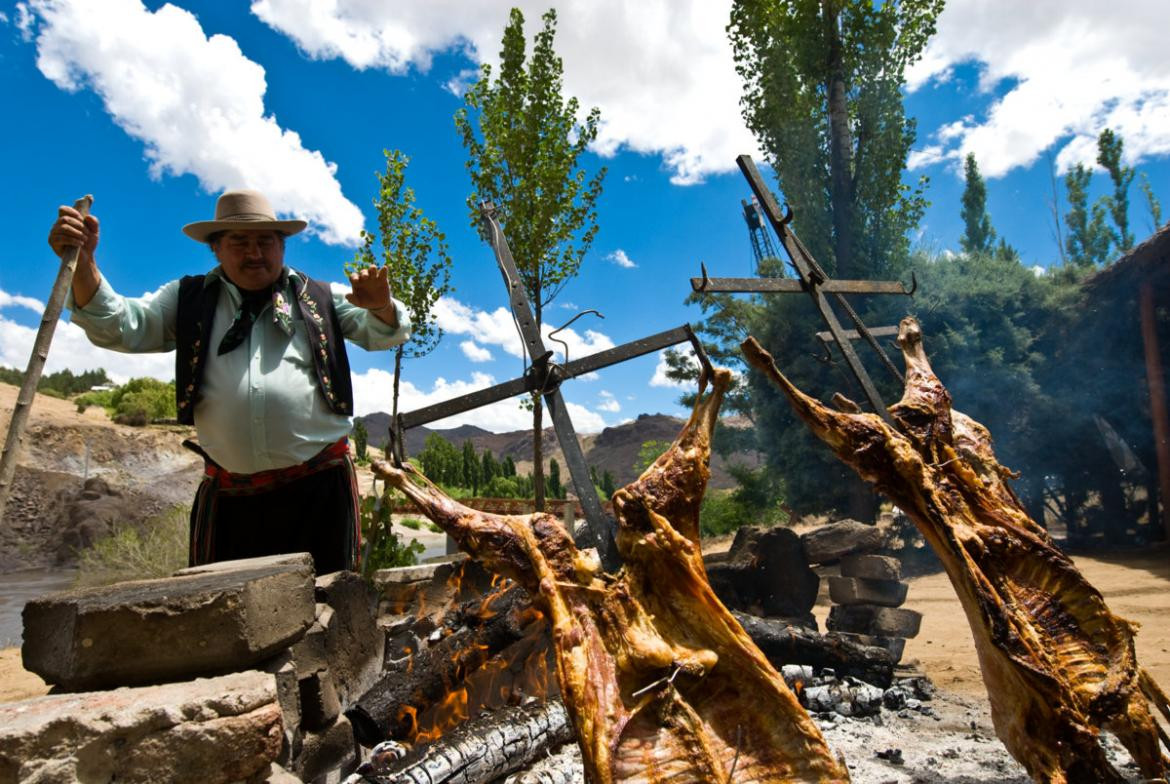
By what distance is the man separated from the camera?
9.66ft

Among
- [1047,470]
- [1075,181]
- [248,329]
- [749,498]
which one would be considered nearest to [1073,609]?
[248,329]

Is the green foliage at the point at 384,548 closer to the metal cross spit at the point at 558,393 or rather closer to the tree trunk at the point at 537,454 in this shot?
the tree trunk at the point at 537,454

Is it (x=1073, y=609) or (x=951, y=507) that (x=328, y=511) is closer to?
(x=951, y=507)

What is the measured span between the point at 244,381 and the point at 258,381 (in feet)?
0.20

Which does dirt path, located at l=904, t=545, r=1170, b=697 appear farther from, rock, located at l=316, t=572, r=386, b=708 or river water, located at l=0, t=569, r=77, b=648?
river water, located at l=0, t=569, r=77, b=648

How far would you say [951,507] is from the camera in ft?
8.17

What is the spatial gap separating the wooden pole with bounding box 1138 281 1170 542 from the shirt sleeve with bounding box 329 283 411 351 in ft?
41.2

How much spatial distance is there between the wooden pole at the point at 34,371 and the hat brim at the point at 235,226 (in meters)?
0.68

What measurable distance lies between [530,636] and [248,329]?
226cm

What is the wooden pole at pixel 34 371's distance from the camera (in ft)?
5.89

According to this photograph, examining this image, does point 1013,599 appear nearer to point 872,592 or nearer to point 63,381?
point 872,592

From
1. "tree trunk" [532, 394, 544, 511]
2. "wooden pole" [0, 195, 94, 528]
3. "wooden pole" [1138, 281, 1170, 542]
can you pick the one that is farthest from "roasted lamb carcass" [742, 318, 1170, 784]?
"wooden pole" [1138, 281, 1170, 542]

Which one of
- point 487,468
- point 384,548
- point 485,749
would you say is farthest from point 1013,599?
point 487,468

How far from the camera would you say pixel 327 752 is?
9.35ft
